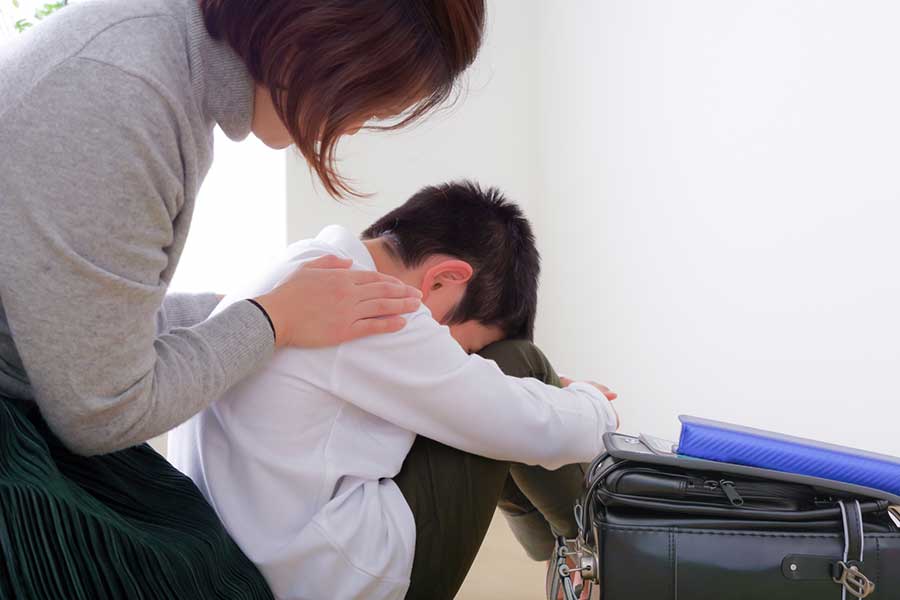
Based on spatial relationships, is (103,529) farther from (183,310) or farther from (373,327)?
(183,310)

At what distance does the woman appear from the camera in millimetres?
795

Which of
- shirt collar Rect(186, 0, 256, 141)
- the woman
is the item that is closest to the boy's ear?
the woman

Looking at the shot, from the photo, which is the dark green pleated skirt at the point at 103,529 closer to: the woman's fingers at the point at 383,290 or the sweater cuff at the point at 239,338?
the sweater cuff at the point at 239,338

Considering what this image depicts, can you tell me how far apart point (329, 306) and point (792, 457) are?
55 centimetres

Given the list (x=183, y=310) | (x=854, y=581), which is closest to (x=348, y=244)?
(x=183, y=310)

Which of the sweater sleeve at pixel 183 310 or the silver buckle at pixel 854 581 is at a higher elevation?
the sweater sleeve at pixel 183 310

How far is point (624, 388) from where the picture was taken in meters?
2.57

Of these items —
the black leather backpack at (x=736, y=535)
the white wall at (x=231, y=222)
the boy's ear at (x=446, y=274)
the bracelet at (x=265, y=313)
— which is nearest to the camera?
the black leather backpack at (x=736, y=535)

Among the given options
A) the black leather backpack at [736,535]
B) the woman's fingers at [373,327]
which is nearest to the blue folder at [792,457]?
the black leather backpack at [736,535]

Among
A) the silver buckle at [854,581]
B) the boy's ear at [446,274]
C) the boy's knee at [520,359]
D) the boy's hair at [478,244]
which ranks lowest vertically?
the silver buckle at [854,581]

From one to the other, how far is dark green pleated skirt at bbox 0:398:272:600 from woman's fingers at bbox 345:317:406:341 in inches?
10.5

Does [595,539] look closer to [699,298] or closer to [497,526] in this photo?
[699,298]

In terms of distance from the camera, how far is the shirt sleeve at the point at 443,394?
1084 mm

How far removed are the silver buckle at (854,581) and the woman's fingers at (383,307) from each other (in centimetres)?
56
